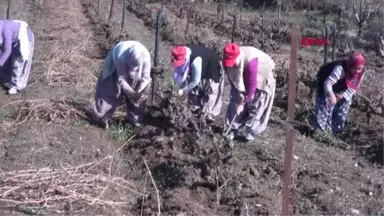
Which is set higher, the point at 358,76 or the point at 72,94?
the point at 358,76

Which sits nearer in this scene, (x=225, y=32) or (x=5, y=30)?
(x=5, y=30)

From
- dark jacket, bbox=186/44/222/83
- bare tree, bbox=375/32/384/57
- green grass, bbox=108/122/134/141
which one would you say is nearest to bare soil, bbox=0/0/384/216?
green grass, bbox=108/122/134/141

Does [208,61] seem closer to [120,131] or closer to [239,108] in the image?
[239,108]

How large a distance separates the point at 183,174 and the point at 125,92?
1.41 metres

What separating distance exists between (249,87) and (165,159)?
40.9 inches

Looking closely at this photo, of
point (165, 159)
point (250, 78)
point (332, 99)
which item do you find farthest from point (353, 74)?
point (165, 159)

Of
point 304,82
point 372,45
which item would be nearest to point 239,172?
point 304,82

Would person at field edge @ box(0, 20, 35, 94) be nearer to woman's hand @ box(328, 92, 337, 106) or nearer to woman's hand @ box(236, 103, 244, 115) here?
woman's hand @ box(236, 103, 244, 115)

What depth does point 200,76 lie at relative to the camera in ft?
22.1

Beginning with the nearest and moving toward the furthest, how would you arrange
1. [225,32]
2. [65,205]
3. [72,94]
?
1. [65,205]
2. [72,94]
3. [225,32]

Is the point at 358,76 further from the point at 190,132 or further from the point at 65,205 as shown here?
the point at 65,205

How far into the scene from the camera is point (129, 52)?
6598 millimetres

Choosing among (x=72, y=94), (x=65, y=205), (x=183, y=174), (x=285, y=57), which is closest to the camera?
(x=65, y=205)

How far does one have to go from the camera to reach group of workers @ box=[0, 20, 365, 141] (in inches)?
260
